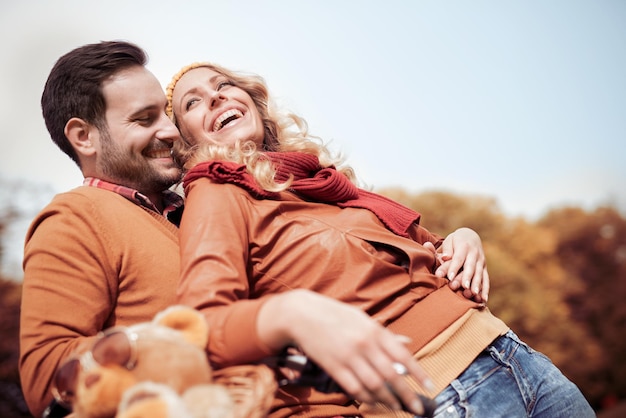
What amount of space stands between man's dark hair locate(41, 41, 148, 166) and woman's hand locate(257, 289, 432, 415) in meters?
1.50

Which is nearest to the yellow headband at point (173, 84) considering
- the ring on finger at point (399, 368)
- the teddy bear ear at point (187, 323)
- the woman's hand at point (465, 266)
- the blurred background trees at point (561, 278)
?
the woman's hand at point (465, 266)

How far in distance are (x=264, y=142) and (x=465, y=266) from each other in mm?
1107

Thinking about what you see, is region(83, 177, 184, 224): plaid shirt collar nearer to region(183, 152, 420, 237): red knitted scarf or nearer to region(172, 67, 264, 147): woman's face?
region(183, 152, 420, 237): red knitted scarf

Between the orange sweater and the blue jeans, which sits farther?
the blue jeans

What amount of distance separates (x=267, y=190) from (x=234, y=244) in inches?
17.1

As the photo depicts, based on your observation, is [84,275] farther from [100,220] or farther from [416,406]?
[416,406]

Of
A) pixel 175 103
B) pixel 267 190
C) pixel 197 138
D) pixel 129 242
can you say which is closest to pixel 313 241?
pixel 267 190

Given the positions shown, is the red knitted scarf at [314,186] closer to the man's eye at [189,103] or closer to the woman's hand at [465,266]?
the woman's hand at [465,266]

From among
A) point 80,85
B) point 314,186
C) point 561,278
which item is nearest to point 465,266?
point 314,186

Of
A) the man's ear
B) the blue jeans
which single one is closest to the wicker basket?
the blue jeans

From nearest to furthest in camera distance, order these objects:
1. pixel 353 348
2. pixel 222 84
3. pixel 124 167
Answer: pixel 353 348, pixel 124 167, pixel 222 84

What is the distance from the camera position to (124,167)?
2.20 m

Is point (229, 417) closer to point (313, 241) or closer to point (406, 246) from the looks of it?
point (313, 241)

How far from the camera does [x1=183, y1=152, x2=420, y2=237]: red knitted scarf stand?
6.17 ft
